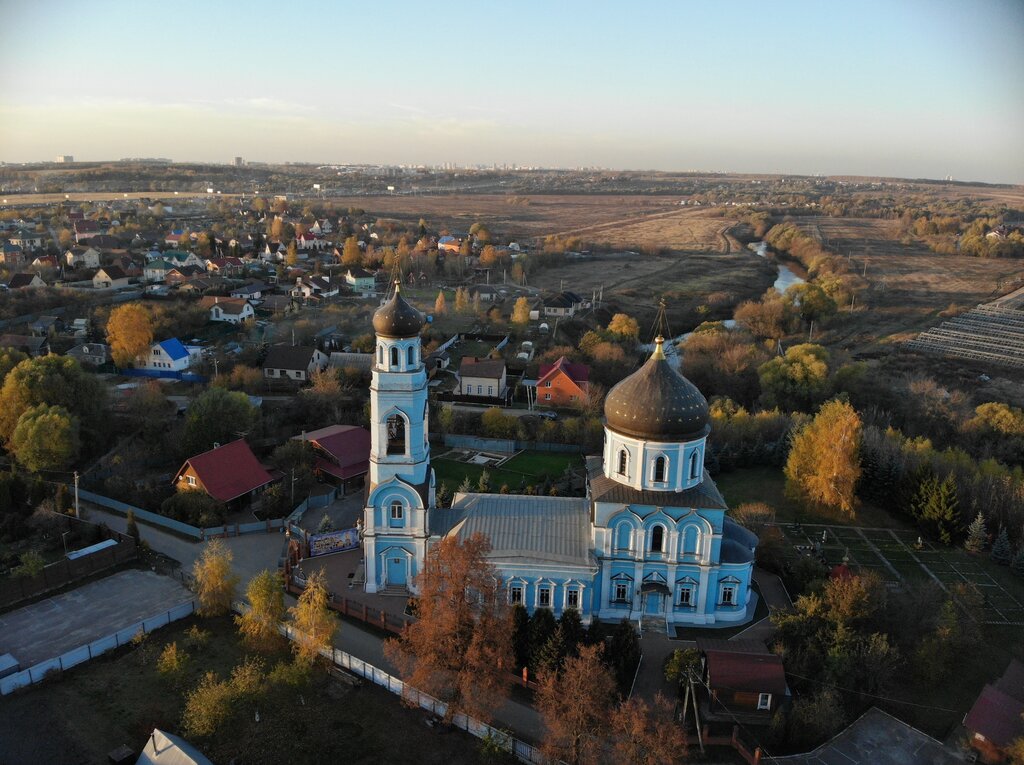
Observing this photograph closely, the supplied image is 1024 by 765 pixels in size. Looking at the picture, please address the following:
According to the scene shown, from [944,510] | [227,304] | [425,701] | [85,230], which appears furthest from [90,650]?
[85,230]

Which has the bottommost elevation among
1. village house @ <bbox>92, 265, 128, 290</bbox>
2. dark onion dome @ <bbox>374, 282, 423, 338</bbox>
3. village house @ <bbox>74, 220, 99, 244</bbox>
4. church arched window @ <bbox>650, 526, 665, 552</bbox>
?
church arched window @ <bbox>650, 526, 665, 552</bbox>

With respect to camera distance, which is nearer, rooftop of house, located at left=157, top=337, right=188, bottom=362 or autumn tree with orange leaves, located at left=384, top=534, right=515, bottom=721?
autumn tree with orange leaves, located at left=384, top=534, right=515, bottom=721

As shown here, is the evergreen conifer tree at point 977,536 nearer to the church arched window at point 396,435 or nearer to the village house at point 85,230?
the church arched window at point 396,435

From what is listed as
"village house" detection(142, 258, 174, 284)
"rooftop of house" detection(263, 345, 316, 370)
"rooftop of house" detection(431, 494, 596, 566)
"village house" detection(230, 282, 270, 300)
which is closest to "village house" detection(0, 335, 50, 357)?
"rooftop of house" detection(263, 345, 316, 370)

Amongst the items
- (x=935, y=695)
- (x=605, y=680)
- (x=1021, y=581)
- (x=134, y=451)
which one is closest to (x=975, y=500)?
(x=1021, y=581)

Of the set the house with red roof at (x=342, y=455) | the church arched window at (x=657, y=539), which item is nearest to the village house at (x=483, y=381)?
the house with red roof at (x=342, y=455)

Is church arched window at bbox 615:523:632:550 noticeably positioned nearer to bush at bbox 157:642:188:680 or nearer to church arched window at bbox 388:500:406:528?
church arched window at bbox 388:500:406:528
